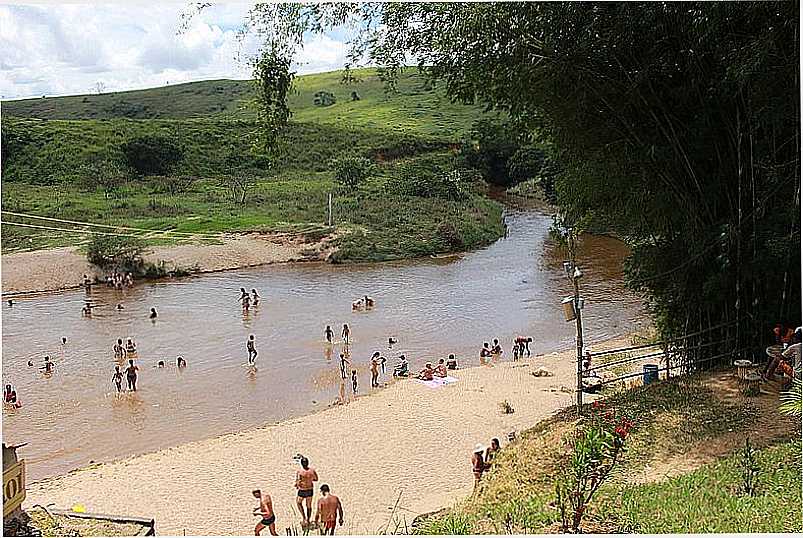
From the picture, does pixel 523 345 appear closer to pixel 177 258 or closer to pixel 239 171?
pixel 177 258

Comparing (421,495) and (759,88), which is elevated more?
(759,88)

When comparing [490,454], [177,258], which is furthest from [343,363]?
[177,258]

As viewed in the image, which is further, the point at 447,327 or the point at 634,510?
the point at 447,327

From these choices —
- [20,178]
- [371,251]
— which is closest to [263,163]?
[20,178]

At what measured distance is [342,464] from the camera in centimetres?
493

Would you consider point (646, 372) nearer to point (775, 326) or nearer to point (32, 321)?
point (775, 326)

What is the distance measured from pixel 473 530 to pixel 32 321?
858 centimetres

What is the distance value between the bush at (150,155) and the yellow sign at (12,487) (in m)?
19.0

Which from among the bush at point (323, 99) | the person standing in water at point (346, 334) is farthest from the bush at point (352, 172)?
the person standing in water at point (346, 334)

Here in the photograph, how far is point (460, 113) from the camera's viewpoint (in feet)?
78.7

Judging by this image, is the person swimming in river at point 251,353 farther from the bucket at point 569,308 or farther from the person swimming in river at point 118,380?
the bucket at point 569,308

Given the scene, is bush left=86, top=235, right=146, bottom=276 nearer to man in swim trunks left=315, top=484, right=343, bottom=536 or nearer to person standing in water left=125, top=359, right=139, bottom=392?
person standing in water left=125, top=359, right=139, bottom=392

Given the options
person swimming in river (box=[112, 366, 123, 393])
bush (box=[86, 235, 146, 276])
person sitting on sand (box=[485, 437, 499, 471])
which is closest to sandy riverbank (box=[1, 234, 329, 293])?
bush (box=[86, 235, 146, 276])

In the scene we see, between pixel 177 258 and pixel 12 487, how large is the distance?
11.5 meters
